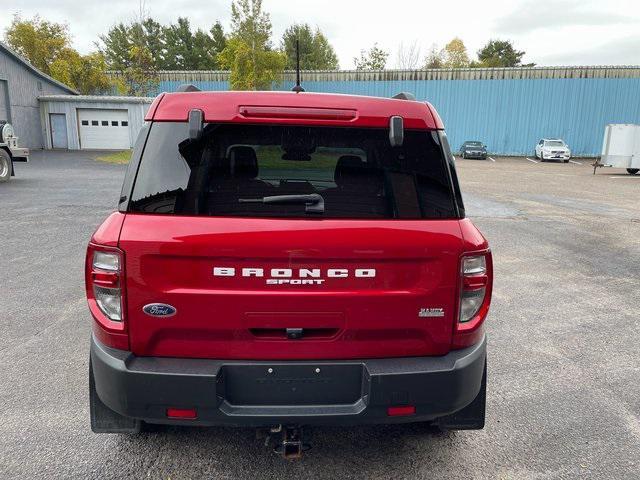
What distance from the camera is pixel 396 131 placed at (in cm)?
217

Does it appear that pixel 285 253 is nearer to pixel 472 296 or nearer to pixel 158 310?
pixel 158 310

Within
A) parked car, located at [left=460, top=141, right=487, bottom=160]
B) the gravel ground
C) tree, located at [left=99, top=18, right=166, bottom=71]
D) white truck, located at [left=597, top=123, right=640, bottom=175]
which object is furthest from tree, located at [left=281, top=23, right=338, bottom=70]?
the gravel ground

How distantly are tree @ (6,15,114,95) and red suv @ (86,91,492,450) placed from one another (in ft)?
124

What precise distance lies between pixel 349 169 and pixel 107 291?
1244 millimetres

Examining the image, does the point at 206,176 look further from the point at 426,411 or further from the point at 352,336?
the point at 426,411

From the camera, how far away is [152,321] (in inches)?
82.1

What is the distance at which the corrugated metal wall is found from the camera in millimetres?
35562

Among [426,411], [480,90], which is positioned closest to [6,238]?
[426,411]

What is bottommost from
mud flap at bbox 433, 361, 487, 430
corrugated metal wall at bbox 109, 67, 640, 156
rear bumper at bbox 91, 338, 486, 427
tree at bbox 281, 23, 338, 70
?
Result: mud flap at bbox 433, 361, 487, 430

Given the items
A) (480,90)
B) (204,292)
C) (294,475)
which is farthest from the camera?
(480,90)

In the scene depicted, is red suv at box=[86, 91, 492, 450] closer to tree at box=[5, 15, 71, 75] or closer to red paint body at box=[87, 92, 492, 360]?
red paint body at box=[87, 92, 492, 360]

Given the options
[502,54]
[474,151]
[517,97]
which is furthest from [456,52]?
[474,151]

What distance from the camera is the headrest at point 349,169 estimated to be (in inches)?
92.9

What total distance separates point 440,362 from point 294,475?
1005 mm
